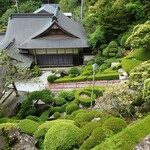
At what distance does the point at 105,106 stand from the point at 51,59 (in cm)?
1766

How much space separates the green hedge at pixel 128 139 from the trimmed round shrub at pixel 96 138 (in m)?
0.59

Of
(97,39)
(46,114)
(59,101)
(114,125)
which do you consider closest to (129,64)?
(59,101)

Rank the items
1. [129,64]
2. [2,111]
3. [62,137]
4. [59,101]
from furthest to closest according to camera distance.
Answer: [129,64]
[59,101]
[2,111]
[62,137]

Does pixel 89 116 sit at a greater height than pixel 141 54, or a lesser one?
greater

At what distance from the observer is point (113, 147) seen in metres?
Answer: 8.16

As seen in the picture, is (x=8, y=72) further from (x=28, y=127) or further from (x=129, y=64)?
(x=129, y=64)

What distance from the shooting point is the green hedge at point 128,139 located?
8.14 meters

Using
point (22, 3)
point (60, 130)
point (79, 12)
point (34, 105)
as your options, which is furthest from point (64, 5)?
point (60, 130)

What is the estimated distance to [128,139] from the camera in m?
8.35

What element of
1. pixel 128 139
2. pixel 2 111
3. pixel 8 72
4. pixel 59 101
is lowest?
pixel 59 101

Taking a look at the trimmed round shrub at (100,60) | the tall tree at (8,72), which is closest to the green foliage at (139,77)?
the tall tree at (8,72)

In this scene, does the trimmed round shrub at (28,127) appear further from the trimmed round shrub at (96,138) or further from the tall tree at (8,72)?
the tall tree at (8,72)

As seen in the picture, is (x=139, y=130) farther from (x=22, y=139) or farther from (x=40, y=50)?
(x=40, y=50)

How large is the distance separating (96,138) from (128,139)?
49.6 inches
